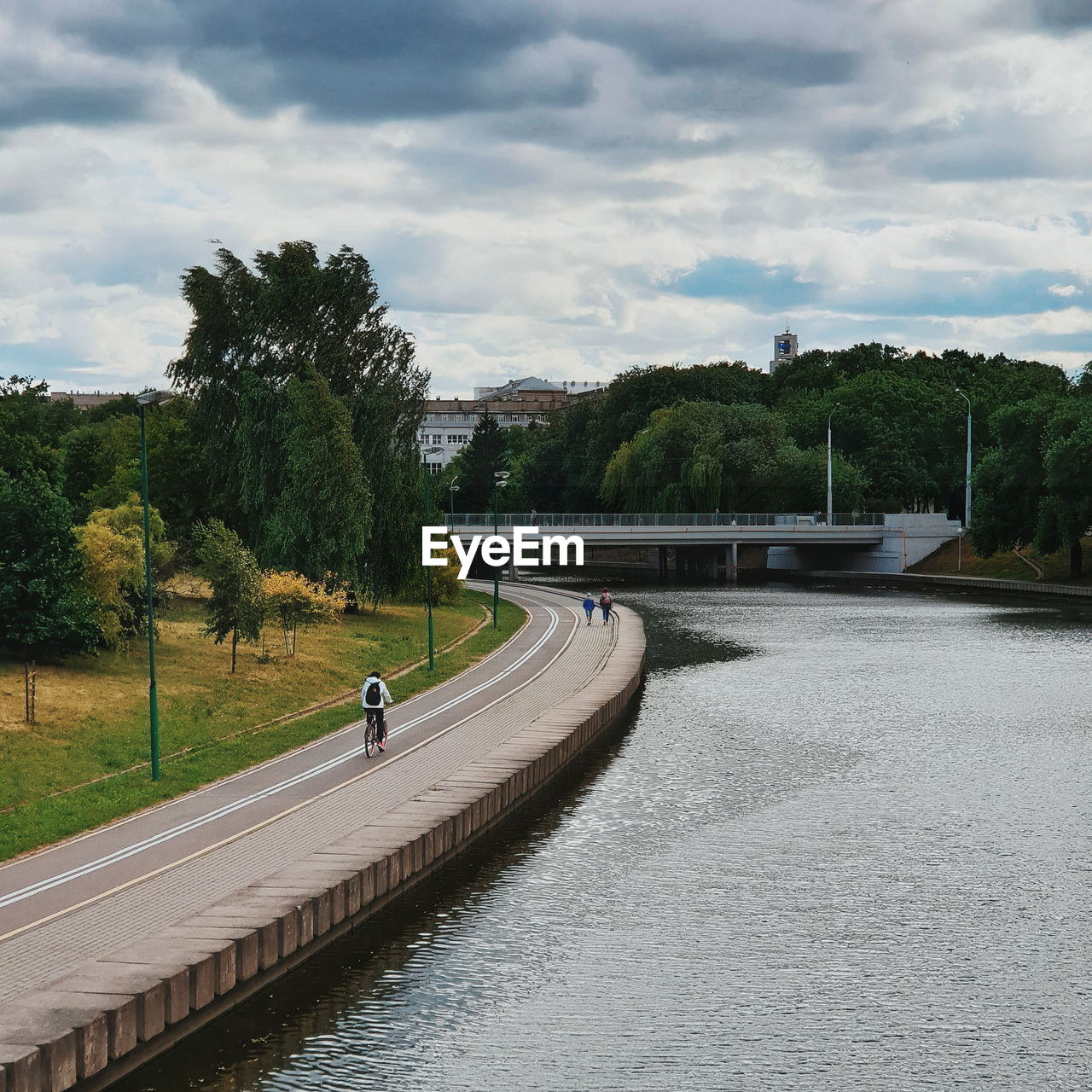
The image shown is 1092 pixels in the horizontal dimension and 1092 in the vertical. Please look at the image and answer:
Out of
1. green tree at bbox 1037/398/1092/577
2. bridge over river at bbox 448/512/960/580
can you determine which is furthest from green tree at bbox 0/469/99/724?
bridge over river at bbox 448/512/960/580

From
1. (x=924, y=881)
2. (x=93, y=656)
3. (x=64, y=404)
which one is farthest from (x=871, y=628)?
(x=64, y=404)

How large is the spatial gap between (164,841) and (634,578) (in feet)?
300

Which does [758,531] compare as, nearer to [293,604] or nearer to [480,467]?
[480,467]

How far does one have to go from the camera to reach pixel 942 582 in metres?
93.5

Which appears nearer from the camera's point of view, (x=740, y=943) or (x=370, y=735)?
(x=740, y=943)

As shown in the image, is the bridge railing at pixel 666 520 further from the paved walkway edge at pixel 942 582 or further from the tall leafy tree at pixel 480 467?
the tall leafy tree at pixel 480 467

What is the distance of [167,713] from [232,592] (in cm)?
657

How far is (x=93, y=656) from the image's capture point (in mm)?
36125

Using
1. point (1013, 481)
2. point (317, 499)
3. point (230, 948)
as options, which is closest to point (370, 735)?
point (230, 948)

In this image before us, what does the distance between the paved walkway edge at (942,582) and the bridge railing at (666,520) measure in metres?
4.20

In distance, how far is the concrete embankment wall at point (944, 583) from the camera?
7912cm

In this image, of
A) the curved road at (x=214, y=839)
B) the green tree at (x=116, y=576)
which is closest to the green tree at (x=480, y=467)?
the green tree at (x=116, y=576)

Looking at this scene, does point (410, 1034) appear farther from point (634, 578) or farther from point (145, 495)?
point (634, 578)

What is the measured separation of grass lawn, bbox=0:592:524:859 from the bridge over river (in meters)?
45.2
